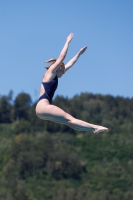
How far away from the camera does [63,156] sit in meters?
136

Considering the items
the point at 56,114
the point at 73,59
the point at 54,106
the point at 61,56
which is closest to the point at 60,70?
the point at 61,56

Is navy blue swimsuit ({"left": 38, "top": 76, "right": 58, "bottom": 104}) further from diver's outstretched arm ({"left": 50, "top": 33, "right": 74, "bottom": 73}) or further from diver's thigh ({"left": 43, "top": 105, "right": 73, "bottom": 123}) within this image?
diver's thigh ({"left": 43, "top": 105, "right": 73, "bottom": 123})

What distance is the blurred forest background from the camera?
11988 centimetres

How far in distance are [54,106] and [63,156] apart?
385ft

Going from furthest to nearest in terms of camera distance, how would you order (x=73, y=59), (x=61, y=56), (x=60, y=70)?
(x=73, y=59) < (x=60, y=70) < (x=61, y=56)

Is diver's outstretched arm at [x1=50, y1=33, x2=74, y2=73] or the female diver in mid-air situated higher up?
diver's outstretched arm at [x1=50, y1=33, x2=74, y2=73]

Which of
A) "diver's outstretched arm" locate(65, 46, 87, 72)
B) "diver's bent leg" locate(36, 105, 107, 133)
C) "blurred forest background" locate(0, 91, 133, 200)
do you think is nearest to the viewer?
"diver's bent leg" locate(36, 105, 107, 133)

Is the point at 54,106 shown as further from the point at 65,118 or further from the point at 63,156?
the point at 63,156

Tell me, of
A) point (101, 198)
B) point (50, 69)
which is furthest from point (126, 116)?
point (50, 69)

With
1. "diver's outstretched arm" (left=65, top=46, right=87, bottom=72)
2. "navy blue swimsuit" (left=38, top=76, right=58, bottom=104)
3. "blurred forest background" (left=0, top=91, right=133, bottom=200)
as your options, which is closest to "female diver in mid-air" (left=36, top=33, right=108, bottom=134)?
"navy blue swimsuit" (left=38, top=76, right=58, bottom=104)

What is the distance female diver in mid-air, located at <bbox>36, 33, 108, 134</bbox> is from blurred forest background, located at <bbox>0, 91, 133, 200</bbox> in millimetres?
91350

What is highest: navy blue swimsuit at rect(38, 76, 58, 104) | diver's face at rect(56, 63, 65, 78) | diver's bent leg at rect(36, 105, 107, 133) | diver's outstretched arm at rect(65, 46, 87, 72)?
diver's outstretched arm at rect(65, 46, 87, 72)

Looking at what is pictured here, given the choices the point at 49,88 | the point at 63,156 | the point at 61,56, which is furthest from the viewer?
the point at 63,156

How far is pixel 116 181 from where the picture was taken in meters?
124
